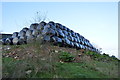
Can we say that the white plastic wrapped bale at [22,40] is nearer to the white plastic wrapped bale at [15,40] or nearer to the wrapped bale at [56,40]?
the white plastic wrapped bale at [15,40]

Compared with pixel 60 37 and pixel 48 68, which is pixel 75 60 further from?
pixel 60 37

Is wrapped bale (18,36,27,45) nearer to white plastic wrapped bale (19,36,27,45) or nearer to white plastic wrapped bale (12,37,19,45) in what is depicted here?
white plastic wrapped bale (19,36,27,45)

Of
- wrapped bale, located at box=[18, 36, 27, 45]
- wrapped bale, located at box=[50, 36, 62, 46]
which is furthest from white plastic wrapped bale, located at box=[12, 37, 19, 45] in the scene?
wrapped bale, located at box=[50, 36, 62, 46]

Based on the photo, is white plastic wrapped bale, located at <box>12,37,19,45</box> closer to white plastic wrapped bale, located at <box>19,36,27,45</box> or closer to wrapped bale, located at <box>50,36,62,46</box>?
white plastic wrapped bale, located at <box>19,36,27,45</box>

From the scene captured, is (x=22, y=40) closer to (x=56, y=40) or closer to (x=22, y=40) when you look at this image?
(x=22, y=40)

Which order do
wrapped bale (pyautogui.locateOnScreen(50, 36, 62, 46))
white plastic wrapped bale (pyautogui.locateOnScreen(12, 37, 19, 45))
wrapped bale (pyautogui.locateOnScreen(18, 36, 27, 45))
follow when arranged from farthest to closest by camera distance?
white plastic wrapped bale (pyautogui.locateOnScreen(12, 37, 19, 45)) < wrapped bale (pyautogui.locateOnScreen(18, 36, 27, 45)) < wrapped bale (pyautogui.locateOnScreen(50, 36, 62, 46))

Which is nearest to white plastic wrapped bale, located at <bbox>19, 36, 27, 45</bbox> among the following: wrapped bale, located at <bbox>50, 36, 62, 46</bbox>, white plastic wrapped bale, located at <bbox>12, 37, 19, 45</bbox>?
white plastic wrapped bale, located at <bbox>12, 37, 19, 45</bbox>

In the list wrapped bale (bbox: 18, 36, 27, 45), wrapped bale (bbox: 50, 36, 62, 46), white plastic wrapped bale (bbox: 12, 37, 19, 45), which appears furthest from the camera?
white plastic wrapped bale (bbox: 12, 37, 19, 45)

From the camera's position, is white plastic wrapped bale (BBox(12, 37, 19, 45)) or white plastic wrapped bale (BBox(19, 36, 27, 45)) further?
white plastic wrapped bale (BBox(12, 37, 19, 45))

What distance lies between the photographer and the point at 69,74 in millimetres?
2893

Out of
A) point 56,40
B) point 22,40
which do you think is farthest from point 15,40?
point 56,40

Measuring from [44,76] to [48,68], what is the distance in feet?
0.87

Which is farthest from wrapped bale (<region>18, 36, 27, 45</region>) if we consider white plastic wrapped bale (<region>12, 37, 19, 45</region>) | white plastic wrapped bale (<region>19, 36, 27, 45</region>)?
white plastic wrapped bale (<region>12, 37, 19, 45</region>)

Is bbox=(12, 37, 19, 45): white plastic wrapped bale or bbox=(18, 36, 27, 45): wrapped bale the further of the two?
bbox=(12, 37, 19, 45): white plastic wrapped bale
